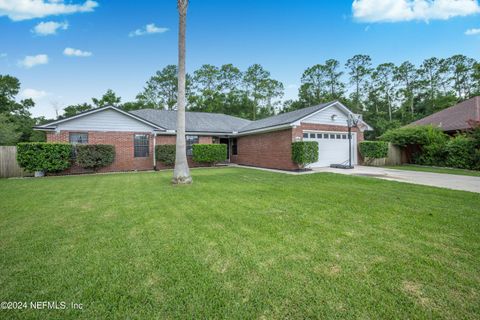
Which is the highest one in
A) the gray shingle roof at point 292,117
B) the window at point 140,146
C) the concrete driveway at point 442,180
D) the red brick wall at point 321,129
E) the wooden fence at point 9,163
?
the gray shingle roof at point 292,117

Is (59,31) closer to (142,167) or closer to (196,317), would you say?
(142,167)

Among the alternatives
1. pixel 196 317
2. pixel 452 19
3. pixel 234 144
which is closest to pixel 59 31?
pixel 234 144

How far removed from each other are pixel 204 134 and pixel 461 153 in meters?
16.8

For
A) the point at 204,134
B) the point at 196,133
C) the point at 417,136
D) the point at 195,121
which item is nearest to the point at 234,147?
the point at 204,134

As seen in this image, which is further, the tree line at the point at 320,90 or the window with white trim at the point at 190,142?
the tree line at the point at 320,90

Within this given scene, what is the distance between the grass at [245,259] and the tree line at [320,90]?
29818 mm

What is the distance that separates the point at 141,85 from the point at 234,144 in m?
23.5

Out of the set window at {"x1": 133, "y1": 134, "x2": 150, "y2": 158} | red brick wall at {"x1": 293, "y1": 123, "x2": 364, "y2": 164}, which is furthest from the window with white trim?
red brick wall at {"x1": 293, "y1": 123, "x2": 364, "y2": 164}

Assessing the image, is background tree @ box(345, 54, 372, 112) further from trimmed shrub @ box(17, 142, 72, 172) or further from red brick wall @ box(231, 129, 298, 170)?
trimmed shrub @ box(17, 142, 72, 172)

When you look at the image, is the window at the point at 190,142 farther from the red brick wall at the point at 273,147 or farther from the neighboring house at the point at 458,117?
the neighboring house at the point at 458,117

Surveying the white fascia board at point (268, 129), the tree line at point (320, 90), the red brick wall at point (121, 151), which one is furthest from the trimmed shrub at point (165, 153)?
the tree line at point (320, 90)

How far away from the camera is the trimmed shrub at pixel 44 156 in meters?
10.6

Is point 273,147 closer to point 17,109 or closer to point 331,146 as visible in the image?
point 331,146

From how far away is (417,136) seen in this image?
594 inches
